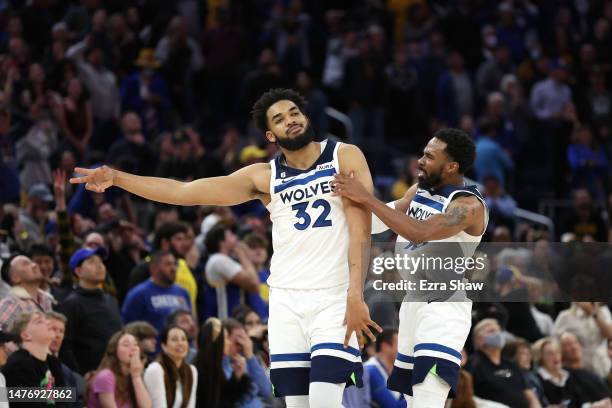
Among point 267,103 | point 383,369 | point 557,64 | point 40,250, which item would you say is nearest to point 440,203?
point 267,103

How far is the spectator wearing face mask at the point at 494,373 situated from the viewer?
1166 centimetres

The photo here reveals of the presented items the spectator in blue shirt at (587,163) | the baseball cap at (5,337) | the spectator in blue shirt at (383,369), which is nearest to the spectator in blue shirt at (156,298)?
the spectator in blue shirt at (383,369)

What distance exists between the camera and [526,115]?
63.9 feet

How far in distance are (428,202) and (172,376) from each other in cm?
316

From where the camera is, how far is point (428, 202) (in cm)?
812

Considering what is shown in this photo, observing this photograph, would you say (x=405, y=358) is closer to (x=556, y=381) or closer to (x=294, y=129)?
(x=294, y=129)

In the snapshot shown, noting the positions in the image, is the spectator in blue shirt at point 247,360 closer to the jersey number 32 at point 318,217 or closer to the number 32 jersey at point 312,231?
the number 32 jersey at point 312,231

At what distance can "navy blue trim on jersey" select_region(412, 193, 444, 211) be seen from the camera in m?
8.03

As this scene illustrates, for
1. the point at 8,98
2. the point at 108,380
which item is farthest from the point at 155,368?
the point at 8,98

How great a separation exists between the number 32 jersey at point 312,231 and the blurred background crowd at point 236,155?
2.43 metres

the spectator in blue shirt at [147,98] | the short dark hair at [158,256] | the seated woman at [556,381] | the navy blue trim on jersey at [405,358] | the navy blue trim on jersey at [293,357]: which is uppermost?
the spectator in blue shirt at [147,98]

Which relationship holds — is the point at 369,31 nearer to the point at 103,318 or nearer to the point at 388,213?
the point at 103,318

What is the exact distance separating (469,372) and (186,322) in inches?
109

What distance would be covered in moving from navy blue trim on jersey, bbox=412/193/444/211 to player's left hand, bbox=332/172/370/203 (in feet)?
2.19
